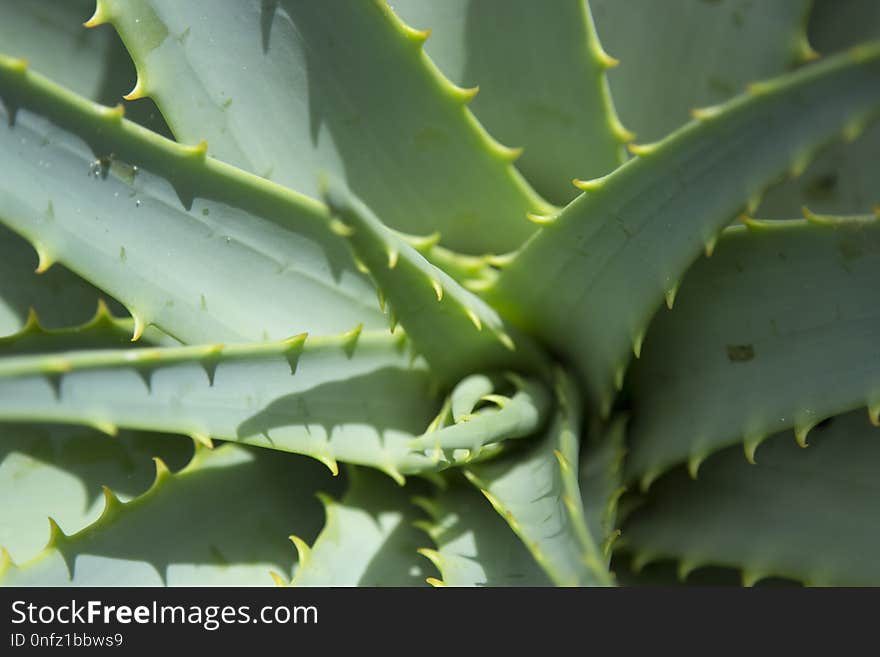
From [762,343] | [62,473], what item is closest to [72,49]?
[62,473]

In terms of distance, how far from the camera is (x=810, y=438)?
62 cm

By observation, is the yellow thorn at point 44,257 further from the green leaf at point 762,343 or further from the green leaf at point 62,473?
the green leaf at point 762,343

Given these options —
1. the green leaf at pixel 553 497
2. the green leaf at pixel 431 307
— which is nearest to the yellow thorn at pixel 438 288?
the green leaf at pixel 431 307

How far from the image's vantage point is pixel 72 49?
745 mm

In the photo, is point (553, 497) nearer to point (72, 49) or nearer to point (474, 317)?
point (474, 317)

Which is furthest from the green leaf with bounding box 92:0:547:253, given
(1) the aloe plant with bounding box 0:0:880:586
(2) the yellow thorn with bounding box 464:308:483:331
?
(2) the yellow thorn with bounding box 464:308:483:331

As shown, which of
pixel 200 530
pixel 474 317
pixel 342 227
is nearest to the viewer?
pixel 342 227

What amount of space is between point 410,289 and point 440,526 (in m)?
0.17

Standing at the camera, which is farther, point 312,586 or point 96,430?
point 96,430

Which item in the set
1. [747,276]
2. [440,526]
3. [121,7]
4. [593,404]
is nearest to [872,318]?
[747,276]

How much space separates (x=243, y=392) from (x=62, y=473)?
21 cm

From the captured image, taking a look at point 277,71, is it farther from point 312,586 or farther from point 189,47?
point 312,586

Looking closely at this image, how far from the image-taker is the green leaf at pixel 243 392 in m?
0.58

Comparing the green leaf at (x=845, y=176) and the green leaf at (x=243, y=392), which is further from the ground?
the green leaf at (x=845, y=176)
